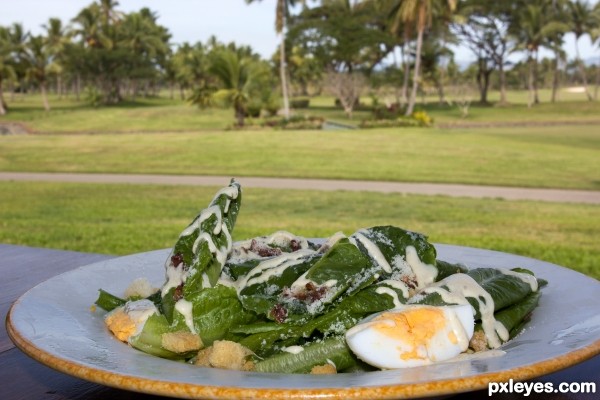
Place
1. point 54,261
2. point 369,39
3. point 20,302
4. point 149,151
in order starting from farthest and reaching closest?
point 369,39
point 149,151
point 54,261
point 20,302

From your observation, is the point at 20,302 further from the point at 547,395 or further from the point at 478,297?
the point at 547,395

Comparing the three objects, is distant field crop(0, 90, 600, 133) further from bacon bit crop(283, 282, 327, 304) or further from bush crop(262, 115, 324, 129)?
bacon bit crop(283, 282, 327, 304)

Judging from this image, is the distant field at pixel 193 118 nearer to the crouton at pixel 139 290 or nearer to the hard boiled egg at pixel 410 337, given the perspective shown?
the crouton at pixel 139 290

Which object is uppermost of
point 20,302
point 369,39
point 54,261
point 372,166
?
point 369,39

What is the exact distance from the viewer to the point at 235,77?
106ft

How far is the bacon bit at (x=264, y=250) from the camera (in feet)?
5.47

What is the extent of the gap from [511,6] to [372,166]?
139ft

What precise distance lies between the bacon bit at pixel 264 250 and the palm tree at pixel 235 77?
101 feet

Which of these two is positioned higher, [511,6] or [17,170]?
[511,6]

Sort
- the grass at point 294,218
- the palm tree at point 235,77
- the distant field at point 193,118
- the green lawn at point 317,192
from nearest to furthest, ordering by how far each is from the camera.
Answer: the grass at point 294,218 → the green lawn at point 317,192 → the palm tree at point 235,77 → the distant field at point 193,118

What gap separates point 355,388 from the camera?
3.19 feet

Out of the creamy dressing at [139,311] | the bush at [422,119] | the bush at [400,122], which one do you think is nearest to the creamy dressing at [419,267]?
the creamy dressing at [139,311]

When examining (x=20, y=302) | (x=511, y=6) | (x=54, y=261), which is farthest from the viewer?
(x=511, y=6)

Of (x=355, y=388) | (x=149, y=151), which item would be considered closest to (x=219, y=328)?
(x=355, y=388)
